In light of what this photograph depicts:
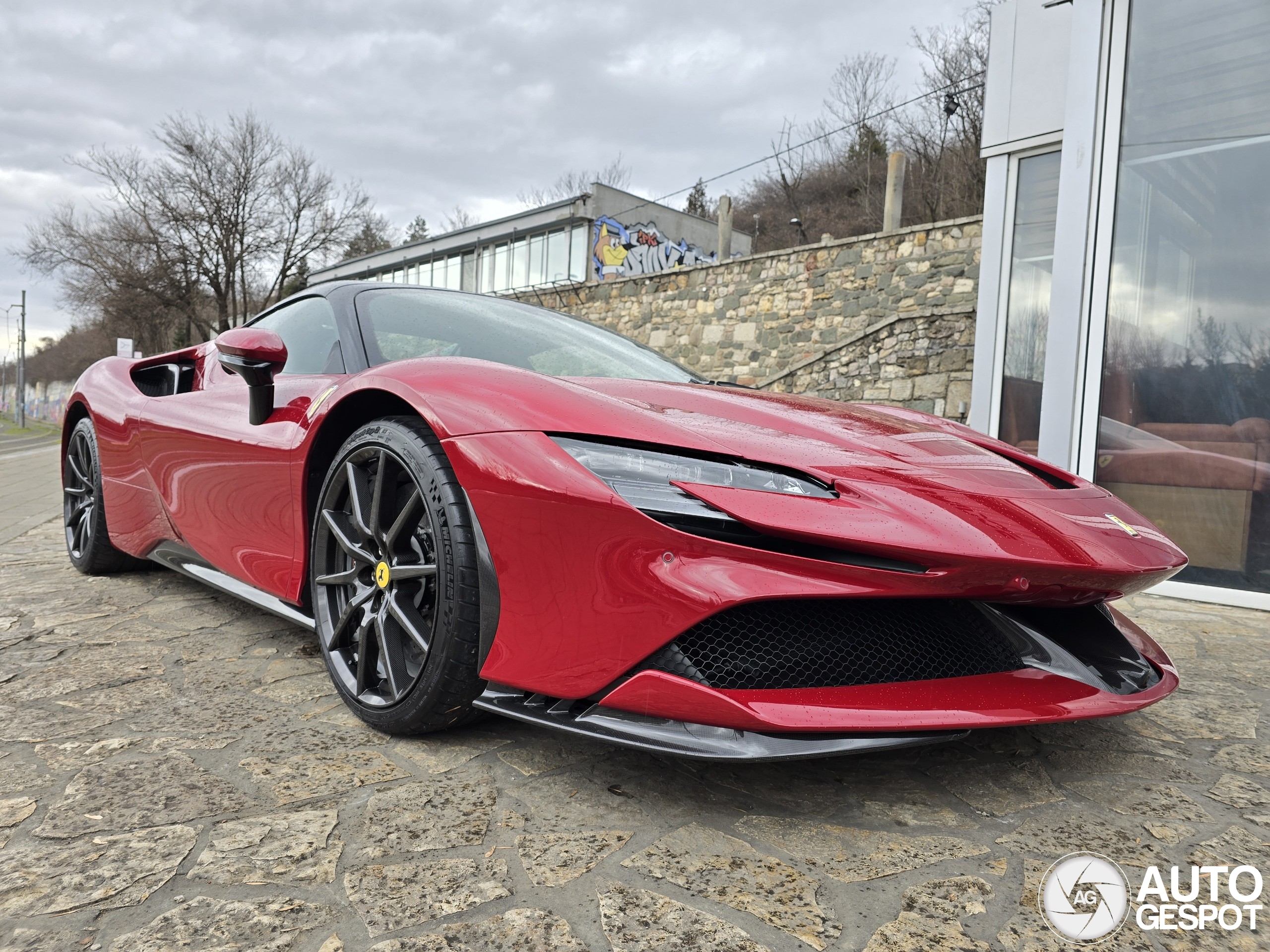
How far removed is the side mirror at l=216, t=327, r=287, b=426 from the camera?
6.86ft

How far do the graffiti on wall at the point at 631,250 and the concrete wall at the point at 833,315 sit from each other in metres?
6.63

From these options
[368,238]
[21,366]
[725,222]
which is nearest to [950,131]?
[725,222]

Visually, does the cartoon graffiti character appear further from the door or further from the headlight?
the headlight

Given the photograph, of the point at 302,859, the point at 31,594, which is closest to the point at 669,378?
the point at 302,859

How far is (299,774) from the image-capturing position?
1567 millimetres

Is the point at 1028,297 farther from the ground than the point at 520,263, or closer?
closer

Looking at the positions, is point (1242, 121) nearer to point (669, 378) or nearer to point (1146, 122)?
point (1146, 122)

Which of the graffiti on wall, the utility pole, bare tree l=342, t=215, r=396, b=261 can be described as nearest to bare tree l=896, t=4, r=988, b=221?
the graffiti on wall

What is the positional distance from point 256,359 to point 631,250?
86.3 ft

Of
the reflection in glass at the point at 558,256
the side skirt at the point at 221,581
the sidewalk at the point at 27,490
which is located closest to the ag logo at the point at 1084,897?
the side skirt at the point at 221,581

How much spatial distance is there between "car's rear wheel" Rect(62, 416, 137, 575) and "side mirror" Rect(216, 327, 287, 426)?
1.54 m

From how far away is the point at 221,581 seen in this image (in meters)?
2.50

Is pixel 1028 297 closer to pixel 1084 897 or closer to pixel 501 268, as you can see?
pixel 1084 897

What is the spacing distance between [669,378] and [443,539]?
937 millimetres
